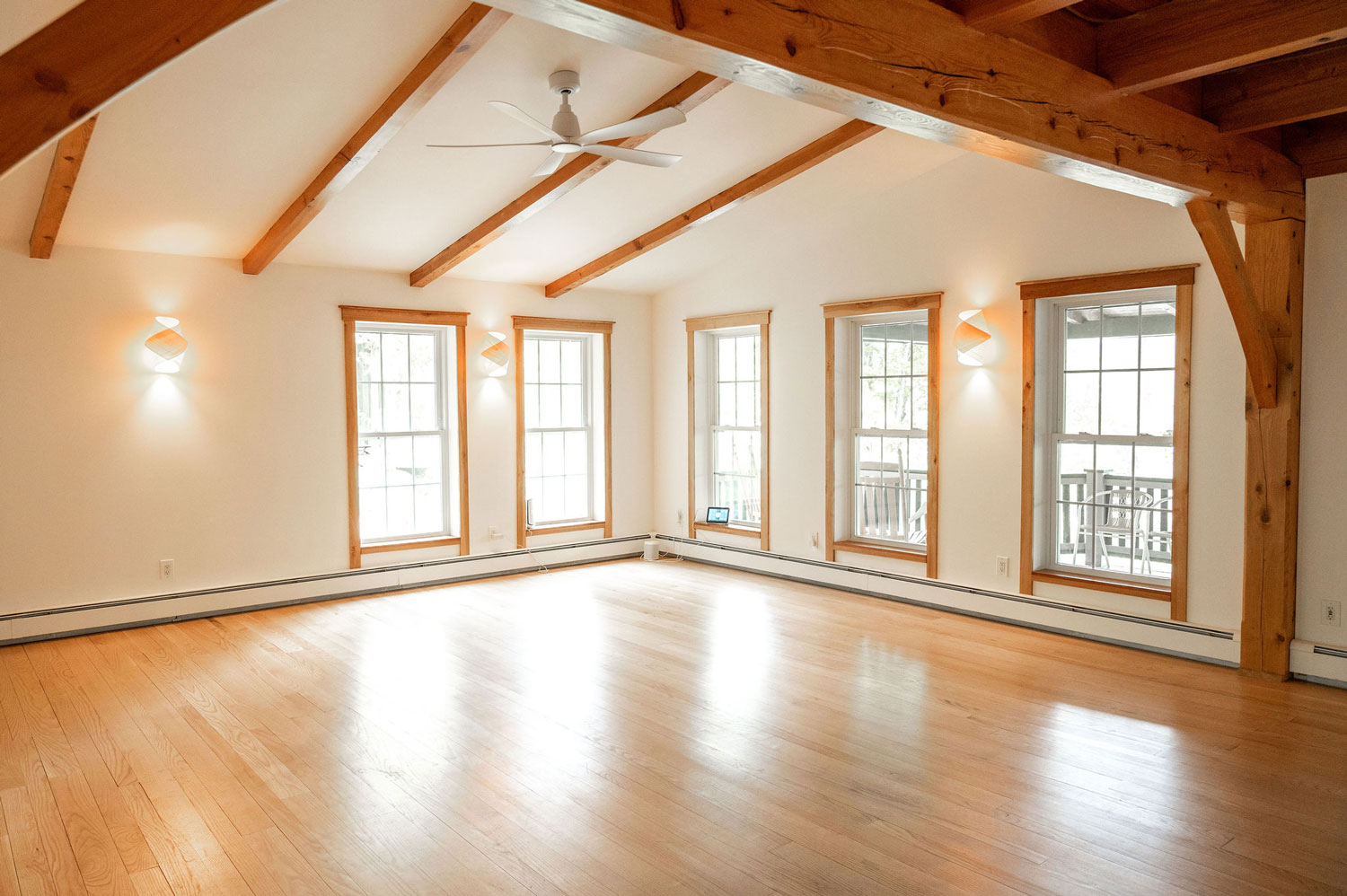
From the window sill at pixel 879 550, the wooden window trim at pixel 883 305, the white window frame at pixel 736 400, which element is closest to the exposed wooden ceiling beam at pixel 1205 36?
the wooden window trim at pixel 883 305

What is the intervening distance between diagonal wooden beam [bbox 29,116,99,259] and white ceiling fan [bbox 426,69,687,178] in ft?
5.33

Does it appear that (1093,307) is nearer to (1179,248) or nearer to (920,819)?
(1179,248)

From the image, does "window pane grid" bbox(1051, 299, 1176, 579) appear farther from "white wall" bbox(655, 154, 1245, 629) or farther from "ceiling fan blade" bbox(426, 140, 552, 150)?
"ceiling fan blade" bbox(426, 140, 552, 150)

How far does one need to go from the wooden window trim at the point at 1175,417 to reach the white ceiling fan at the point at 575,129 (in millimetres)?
2631

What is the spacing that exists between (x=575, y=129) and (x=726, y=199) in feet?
6.83

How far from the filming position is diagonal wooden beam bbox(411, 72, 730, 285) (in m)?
4.55

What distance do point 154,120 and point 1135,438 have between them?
5.64 meters

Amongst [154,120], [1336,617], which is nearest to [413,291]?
[154,120]

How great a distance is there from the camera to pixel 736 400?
314 inches

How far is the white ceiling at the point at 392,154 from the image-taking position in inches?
156

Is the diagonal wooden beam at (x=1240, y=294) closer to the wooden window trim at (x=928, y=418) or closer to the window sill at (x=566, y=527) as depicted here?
the wooden window trim at (x=928, y=418)

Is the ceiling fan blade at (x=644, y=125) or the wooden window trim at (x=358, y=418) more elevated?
the ceiling fan blade at (x=644, y=125)

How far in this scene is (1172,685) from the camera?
4.53 meters

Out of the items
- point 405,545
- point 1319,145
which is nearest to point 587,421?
point 405,545
